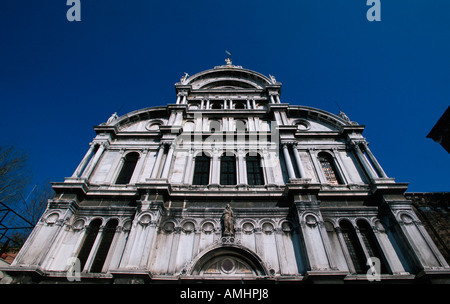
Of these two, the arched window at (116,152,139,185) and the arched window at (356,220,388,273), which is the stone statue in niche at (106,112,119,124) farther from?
the arched window at (356,220,388,273)

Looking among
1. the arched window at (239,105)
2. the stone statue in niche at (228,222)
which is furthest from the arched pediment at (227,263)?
the arched window at (239,105)

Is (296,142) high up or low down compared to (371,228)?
up

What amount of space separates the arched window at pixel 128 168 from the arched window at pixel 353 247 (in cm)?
1274

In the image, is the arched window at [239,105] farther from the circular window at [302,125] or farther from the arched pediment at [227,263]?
the arched pediment at [227,263]

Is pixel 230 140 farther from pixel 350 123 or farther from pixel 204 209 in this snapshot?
pixel 350 123

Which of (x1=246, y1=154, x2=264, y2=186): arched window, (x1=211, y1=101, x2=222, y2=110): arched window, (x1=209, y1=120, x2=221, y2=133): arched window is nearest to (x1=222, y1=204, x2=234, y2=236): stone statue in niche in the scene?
(x1=246, y1=154, x2=264, y2=186): arched window

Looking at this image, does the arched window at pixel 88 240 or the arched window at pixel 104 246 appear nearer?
the arched window at pixel 104 246

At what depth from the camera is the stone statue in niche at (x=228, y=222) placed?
11078mm

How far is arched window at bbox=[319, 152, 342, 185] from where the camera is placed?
1430 centimetres

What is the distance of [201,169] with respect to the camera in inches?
585

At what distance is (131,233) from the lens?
34.9 feet

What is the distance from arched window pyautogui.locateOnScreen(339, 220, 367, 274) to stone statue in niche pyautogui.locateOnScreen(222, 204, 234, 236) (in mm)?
5744
